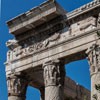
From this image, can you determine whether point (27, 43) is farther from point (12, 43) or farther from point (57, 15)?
point (57, 15)

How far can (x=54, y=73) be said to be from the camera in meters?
17.4

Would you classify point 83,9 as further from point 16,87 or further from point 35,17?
point 16,87

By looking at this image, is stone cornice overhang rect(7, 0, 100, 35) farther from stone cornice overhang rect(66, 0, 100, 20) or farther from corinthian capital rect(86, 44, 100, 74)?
corinthian capital rect(86, 44, 100, 74)

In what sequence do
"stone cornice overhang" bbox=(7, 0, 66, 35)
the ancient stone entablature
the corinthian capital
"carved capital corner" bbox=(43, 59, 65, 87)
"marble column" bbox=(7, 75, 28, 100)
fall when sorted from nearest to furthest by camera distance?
the corinthian capital < the ancient stone entablature < "carved capital corner" bbox=(43, 59, 65, 87) < "stone cornice overhang" bbox=(7, 0, 66, 35) < "marble column" bbox=(7, 75, 28, 100)

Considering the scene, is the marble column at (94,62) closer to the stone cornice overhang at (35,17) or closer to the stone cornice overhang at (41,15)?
the stone cornice overhang at (41,15)

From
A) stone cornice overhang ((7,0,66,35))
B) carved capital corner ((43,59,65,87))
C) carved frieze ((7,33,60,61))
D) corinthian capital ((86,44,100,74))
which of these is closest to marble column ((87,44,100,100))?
corinthian capital ((86,44,100,74))

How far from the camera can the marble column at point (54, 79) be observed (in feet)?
56.1

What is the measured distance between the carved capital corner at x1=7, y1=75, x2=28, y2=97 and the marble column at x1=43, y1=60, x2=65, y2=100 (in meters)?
2.15

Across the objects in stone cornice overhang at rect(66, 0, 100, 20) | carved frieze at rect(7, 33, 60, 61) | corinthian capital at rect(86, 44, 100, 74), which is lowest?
corinthian capital at rect(86, 44, 100, 74)

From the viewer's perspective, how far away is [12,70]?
63.6 ft

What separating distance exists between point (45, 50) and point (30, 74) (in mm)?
2247

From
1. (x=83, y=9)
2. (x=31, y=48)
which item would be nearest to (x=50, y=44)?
(x=31, y=48)

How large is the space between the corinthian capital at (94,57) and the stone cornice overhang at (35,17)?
9.40 feet

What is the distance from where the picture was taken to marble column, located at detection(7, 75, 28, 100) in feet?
61.8
